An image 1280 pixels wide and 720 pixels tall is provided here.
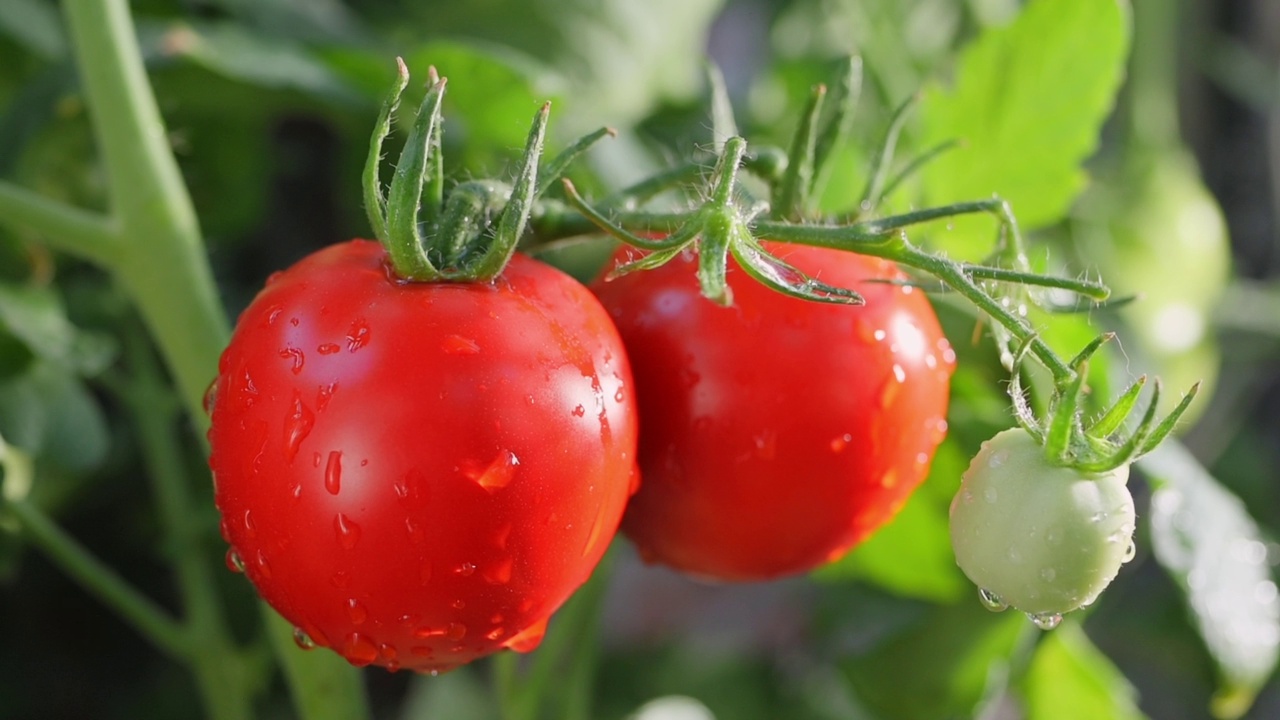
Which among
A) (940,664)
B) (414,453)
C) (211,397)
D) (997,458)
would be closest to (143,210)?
(211,397)

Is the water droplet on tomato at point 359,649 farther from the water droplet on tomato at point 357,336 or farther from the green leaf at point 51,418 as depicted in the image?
the green leaf at point 51,418

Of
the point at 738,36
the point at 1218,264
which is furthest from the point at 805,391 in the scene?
the point at 738,36

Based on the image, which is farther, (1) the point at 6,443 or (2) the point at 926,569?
(2) the point at 926,569

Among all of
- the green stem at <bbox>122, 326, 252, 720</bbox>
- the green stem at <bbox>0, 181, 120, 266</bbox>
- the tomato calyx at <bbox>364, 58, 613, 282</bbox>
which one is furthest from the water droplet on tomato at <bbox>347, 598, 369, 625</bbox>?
the green stem at <bbox>122, 326, 252, 720</bbox>

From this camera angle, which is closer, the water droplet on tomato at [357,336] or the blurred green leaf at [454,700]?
the water droplet on tomato at [357,336]

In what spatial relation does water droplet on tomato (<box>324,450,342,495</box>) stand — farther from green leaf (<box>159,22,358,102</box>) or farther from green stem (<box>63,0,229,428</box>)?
green leaf (<box>159,22,358,102</box>)

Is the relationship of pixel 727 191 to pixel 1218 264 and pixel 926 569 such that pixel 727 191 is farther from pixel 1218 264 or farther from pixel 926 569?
pixel 1218 264

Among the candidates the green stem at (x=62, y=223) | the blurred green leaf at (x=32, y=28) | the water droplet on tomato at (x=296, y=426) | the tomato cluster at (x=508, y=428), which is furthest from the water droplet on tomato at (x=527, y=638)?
the blurred green leaf at (x=32, y=28)

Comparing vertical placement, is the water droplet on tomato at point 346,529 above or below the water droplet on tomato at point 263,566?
above
